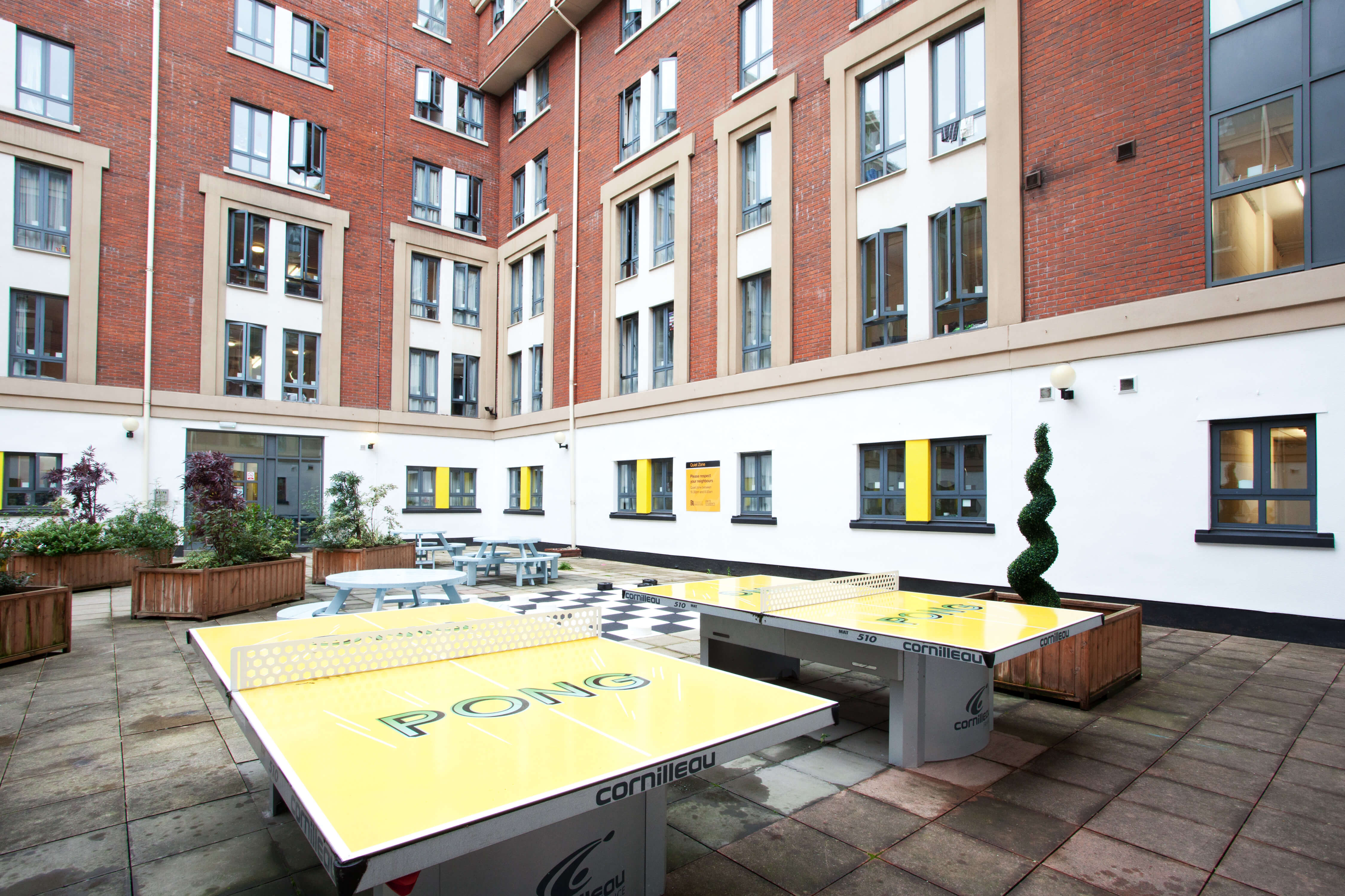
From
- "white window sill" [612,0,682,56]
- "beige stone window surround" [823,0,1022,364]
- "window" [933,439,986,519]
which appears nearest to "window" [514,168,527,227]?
"white window sill" [612,0,682,56]

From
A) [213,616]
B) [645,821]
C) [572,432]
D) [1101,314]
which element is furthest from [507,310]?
[645,821]

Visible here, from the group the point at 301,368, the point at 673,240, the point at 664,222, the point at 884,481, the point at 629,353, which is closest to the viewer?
the point at 884,481

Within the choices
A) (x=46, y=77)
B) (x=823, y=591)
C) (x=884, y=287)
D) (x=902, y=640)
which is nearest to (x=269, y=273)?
(x=46, y=77)

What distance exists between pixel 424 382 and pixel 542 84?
9882 millimetres

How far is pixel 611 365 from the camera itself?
56.5ft

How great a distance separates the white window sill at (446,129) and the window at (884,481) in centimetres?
1742

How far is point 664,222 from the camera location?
16297 millimetres

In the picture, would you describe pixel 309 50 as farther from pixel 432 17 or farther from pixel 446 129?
pixel 432 17

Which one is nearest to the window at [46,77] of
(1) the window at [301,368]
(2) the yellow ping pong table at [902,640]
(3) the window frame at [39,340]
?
(3) the window frame at [39,340]

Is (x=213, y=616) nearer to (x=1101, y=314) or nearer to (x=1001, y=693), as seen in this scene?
(x=1001, y=693)

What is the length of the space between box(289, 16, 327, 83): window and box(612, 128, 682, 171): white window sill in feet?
30.8

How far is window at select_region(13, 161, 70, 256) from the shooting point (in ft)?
49.3

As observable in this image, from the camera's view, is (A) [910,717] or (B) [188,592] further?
(B) [188,592]

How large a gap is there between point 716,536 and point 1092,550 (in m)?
7.01
